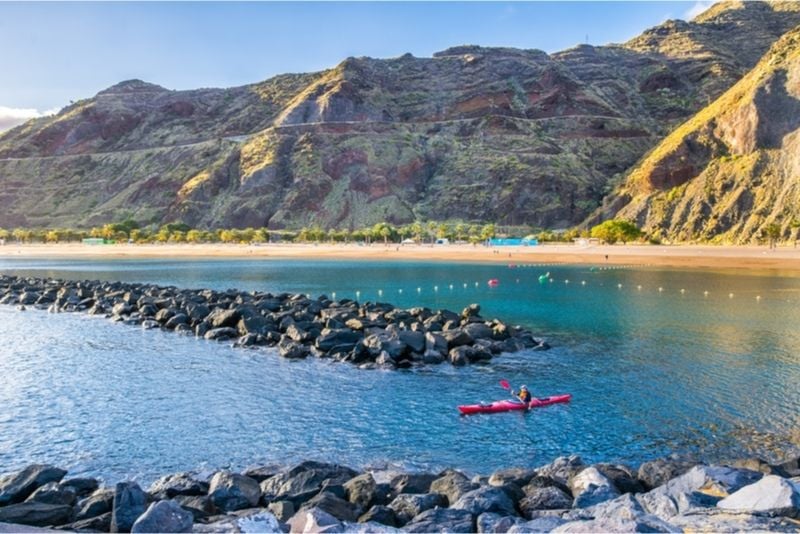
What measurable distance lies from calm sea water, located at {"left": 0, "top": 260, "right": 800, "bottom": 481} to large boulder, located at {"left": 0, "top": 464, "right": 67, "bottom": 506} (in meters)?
1.94

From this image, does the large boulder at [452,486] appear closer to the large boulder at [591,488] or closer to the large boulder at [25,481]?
the large boulder at [591,488]

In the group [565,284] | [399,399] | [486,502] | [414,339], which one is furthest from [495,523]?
[565,284]

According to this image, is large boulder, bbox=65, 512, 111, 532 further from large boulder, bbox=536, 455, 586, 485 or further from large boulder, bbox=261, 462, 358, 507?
large boulder, bbox=536, 455, 586, 485

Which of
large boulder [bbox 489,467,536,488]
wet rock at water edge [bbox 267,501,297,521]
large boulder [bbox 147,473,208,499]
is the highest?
wet rock at water edge [bbox 267,501,297,521]

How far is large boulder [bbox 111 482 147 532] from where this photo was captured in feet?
35.6

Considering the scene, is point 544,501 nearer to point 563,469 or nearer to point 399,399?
point 563,469

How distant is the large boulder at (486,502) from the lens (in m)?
11.4

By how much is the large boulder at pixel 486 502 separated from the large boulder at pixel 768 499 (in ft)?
12.0

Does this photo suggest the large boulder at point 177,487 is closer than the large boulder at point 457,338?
Yes

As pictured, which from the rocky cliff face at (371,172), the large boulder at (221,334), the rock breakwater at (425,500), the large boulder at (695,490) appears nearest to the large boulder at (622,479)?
the rock breakwater at (425,500)

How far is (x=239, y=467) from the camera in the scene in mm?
16156

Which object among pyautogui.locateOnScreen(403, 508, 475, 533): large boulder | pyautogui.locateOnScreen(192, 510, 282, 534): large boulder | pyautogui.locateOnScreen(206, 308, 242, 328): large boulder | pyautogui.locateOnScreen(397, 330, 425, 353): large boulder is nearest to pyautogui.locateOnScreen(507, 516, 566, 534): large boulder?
pyautogui.locateOnScreen(403, 508, 475, 533): large boulder

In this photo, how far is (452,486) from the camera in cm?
1298

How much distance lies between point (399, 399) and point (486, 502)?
10820mm
